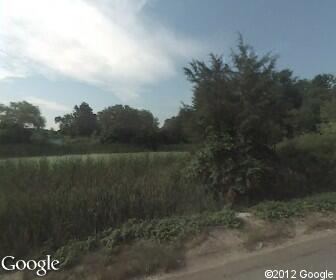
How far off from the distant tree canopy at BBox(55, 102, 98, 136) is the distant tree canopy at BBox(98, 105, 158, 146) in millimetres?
5789

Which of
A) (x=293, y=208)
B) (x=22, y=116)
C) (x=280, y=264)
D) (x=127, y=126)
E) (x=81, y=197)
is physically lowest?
(x=280, y=264)

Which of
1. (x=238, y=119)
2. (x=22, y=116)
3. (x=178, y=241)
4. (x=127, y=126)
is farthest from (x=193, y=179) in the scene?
(x=22, y=116)

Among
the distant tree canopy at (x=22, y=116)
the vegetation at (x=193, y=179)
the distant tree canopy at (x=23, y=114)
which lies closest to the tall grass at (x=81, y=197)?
the vegetation at (x=193, y=179)

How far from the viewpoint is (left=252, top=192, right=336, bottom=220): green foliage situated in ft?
25.3

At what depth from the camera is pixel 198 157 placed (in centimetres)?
1111

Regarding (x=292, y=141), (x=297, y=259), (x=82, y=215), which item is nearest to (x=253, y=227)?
(x=297, y=259)

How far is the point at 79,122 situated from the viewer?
63.5 meters

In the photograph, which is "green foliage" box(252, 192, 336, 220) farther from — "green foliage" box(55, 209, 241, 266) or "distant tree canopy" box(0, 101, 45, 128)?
"distant tree canopy" box(0, 101, 45, 128)

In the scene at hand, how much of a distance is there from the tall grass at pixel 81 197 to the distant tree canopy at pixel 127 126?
658 inches

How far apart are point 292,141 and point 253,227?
9.45 metres

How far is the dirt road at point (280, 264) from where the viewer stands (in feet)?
16.9

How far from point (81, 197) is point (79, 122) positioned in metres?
57.5

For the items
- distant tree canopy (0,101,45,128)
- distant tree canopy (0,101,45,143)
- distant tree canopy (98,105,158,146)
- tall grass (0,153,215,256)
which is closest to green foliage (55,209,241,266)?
tall grass (0,153,215,256)

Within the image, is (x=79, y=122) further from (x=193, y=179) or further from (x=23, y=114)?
(x=193, y=179)
